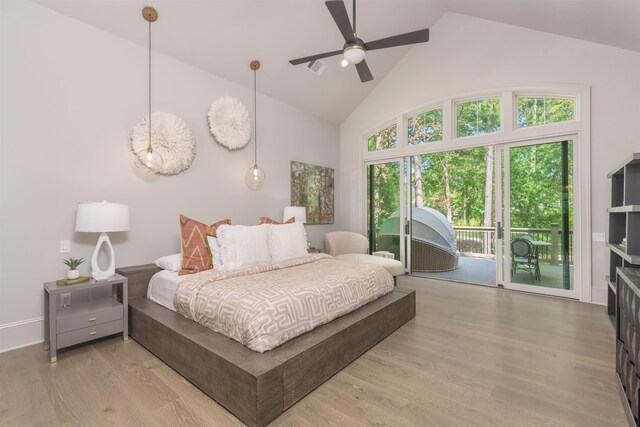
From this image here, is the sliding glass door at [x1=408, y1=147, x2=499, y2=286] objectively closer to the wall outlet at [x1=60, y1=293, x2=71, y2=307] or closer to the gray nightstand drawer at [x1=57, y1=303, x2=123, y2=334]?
the gray nightstand drawer at [x1=57, y1=303, x2=123, y2=334]

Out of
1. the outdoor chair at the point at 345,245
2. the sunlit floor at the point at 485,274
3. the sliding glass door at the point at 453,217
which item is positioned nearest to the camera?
the sunlit floor at the point at 485,274

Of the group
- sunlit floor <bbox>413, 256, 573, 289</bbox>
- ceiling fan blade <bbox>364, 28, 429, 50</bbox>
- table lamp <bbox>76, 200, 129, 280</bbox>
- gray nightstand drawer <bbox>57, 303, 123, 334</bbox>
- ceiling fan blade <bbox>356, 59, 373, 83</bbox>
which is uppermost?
ceiling fan blade <bbox>364, 28, 429, 50</bbox>

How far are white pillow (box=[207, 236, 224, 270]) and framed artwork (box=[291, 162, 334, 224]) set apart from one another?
2137 mm

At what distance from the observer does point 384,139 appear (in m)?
5.78

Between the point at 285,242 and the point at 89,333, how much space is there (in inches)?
77.1

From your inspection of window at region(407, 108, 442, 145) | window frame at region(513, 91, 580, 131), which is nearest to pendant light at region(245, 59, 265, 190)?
window at region(407, 108, 442, 145)

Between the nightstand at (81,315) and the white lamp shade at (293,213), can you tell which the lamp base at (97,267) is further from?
the white lamp shade at (293,213)

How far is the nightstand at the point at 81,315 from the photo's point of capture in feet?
7.84

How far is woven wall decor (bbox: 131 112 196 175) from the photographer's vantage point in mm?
3258

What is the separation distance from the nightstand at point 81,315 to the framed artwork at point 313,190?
2.96 metres

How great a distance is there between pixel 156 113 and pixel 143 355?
8.27ft

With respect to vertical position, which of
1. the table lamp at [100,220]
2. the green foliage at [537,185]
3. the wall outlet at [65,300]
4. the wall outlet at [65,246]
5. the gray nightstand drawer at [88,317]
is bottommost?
the gray nightstand drawer at [88,317]

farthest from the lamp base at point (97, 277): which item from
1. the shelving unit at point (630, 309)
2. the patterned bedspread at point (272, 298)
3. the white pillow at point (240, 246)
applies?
the shelving unit at point (630, 309)

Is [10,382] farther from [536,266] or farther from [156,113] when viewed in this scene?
[536,266]
